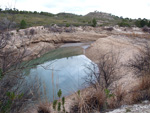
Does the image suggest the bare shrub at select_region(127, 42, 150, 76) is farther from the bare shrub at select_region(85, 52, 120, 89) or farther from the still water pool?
the still water pool

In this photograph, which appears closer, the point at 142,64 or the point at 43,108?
the point at 43,108

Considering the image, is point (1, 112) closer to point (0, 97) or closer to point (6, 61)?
point (0, 97)

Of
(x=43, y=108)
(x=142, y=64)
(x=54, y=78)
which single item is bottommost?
(x=54, y=78)

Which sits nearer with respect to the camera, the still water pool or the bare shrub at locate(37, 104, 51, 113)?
the bare shrub at locate(37, 104, 51, 113)

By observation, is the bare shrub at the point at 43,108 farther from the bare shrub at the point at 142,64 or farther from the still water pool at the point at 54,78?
the bare shrub at the point at 142,64

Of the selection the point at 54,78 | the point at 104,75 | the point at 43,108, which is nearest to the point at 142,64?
the point at 104,75

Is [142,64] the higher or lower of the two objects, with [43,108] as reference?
higher

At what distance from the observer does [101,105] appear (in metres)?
3.64

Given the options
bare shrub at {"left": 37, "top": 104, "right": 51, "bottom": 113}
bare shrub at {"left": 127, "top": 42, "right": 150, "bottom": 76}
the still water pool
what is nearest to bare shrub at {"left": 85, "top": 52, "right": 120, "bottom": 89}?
the still water pool

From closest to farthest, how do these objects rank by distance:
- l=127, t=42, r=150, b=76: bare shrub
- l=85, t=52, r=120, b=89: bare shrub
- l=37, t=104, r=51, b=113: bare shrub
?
l=37, t=104, r=51, b=113: bare shrub → l=127, t=42, r=150, b=76: bare shrub → l=85, t=52, r=120, b=89: bare shrub

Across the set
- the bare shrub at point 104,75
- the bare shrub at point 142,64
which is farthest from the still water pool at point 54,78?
the bare shrub at point 142,64

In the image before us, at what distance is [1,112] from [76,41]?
31.0m

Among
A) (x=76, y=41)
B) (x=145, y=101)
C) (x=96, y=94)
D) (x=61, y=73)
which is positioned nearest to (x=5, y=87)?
(x=96, y=94)

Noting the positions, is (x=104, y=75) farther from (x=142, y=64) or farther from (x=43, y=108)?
(x=43, y=108)
